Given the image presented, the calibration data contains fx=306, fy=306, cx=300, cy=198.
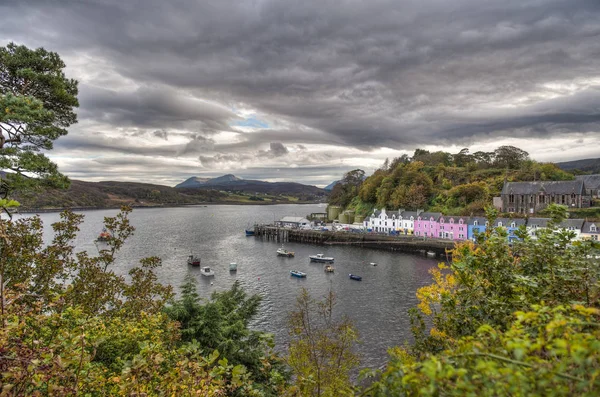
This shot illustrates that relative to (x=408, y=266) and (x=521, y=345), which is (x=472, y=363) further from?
(x=408, y=266)

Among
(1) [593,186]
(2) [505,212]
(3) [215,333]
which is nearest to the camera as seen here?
(3) [215,333]

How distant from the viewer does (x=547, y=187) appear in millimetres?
66500

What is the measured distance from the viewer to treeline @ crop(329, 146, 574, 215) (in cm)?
7875

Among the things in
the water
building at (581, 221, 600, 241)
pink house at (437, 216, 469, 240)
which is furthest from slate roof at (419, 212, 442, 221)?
building at (581, 221, 600, 241)

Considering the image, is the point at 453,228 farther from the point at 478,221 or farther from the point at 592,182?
the point at 592,182

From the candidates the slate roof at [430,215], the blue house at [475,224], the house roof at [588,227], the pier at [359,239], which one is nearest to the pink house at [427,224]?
the slate roof at [430,215]

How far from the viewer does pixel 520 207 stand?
69875 mm

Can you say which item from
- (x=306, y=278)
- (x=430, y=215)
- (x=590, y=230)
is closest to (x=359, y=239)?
(x=430, y=215)

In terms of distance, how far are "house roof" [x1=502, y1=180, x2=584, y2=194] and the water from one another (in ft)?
109

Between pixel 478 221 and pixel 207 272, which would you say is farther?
pixel 478 221

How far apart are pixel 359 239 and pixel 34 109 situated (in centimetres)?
6959

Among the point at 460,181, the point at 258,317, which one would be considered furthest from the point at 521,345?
the point at 460,181

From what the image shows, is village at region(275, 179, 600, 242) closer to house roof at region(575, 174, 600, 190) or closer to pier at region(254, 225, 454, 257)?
house roof at region(575, 174, 600, 190)

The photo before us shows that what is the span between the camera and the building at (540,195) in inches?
2461
